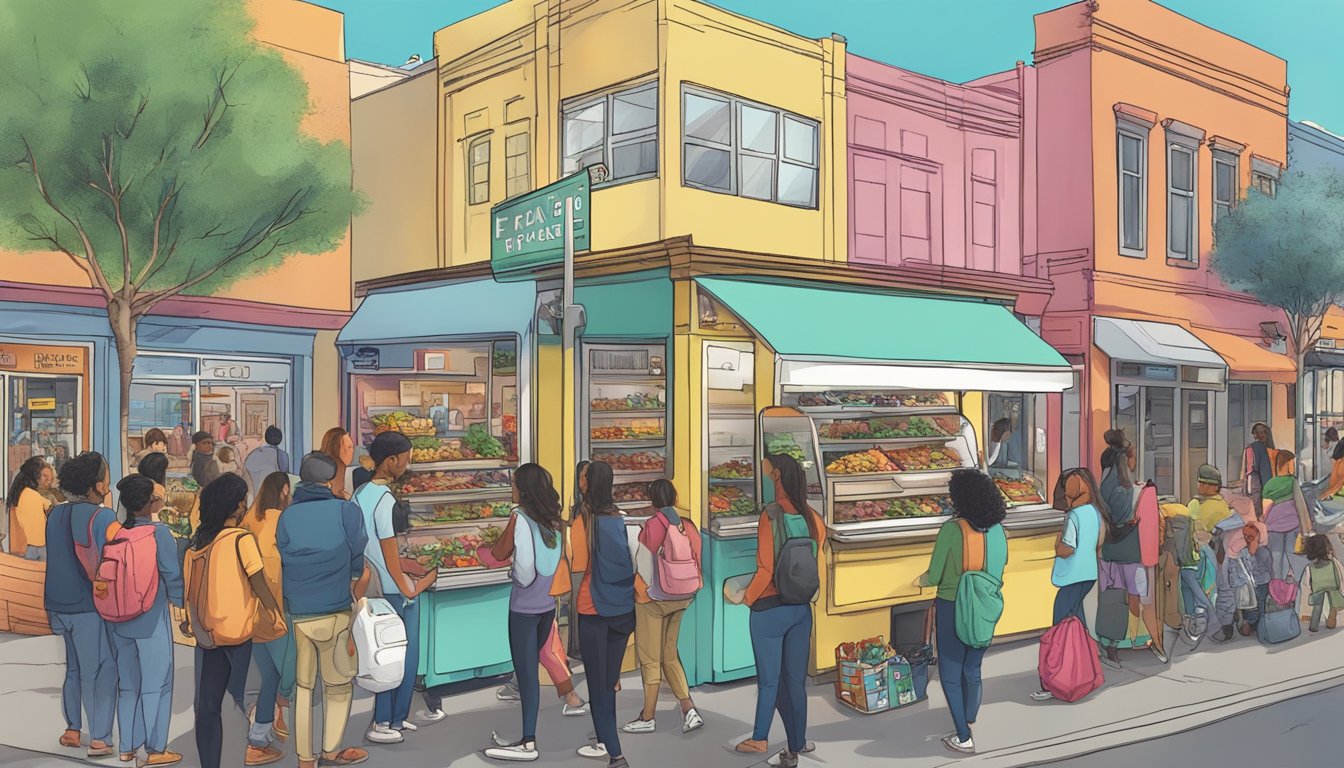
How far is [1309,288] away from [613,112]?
12.8 metres

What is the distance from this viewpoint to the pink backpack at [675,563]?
643cm

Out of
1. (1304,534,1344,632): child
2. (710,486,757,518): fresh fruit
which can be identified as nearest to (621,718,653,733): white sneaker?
(710,486,757,518): fresh fruit

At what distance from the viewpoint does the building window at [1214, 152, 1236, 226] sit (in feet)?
58.0

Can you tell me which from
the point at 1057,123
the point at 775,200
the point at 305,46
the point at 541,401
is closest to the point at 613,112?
the point at 775,200

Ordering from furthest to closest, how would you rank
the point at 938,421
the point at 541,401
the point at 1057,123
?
the point at 1057,123, the point at 938,421, the point at 541,401

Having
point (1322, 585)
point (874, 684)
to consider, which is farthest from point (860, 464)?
point (1322, 585)

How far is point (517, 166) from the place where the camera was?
13.4 meters

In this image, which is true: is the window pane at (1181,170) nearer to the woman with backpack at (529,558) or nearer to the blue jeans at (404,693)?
the woman with backpack at (529,558)

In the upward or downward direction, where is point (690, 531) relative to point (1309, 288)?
downward

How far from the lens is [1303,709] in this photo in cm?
730

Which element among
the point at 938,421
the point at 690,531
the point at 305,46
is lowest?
the point at 690,531

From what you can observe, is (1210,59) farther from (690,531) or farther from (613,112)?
(690,531)

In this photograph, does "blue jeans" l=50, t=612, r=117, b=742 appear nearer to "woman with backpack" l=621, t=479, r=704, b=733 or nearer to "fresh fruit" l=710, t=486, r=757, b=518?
"woman with backpack" l=621, t=479, r=704, b=733

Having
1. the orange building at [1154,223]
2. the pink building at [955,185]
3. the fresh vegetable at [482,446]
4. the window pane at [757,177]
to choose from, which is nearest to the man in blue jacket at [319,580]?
the fresh vegetable at [482,446]
